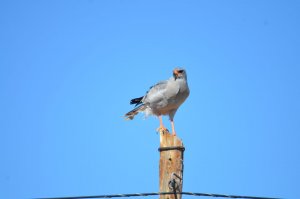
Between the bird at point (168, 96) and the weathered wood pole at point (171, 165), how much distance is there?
13.0 feet

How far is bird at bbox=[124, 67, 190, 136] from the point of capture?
12.6 meters

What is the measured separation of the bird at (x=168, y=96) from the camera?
12562mm

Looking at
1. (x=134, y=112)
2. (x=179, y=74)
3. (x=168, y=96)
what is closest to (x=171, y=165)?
(x=168, y=96)

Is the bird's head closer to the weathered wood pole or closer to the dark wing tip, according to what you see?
the dark wing tip

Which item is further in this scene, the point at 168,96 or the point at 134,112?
the point at 134,112

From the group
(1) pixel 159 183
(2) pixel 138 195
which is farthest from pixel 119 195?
(1) pixel 159 183

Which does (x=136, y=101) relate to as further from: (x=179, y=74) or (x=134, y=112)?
(x=179, y=74)

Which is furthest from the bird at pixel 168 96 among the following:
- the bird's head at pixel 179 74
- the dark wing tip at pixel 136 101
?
the dark wing tip at pixel 136 101

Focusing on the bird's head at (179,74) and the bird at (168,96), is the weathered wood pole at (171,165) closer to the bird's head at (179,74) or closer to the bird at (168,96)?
the bird at (168,96)

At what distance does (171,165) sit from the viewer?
8078 millimetres

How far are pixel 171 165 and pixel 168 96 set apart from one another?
15.0 feet

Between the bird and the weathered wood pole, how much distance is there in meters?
3.96

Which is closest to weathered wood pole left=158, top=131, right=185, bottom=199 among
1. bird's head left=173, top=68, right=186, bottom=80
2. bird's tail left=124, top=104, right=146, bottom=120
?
bird's head left=173, top=68, right=186, bottom=80

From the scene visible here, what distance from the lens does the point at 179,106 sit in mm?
12938
